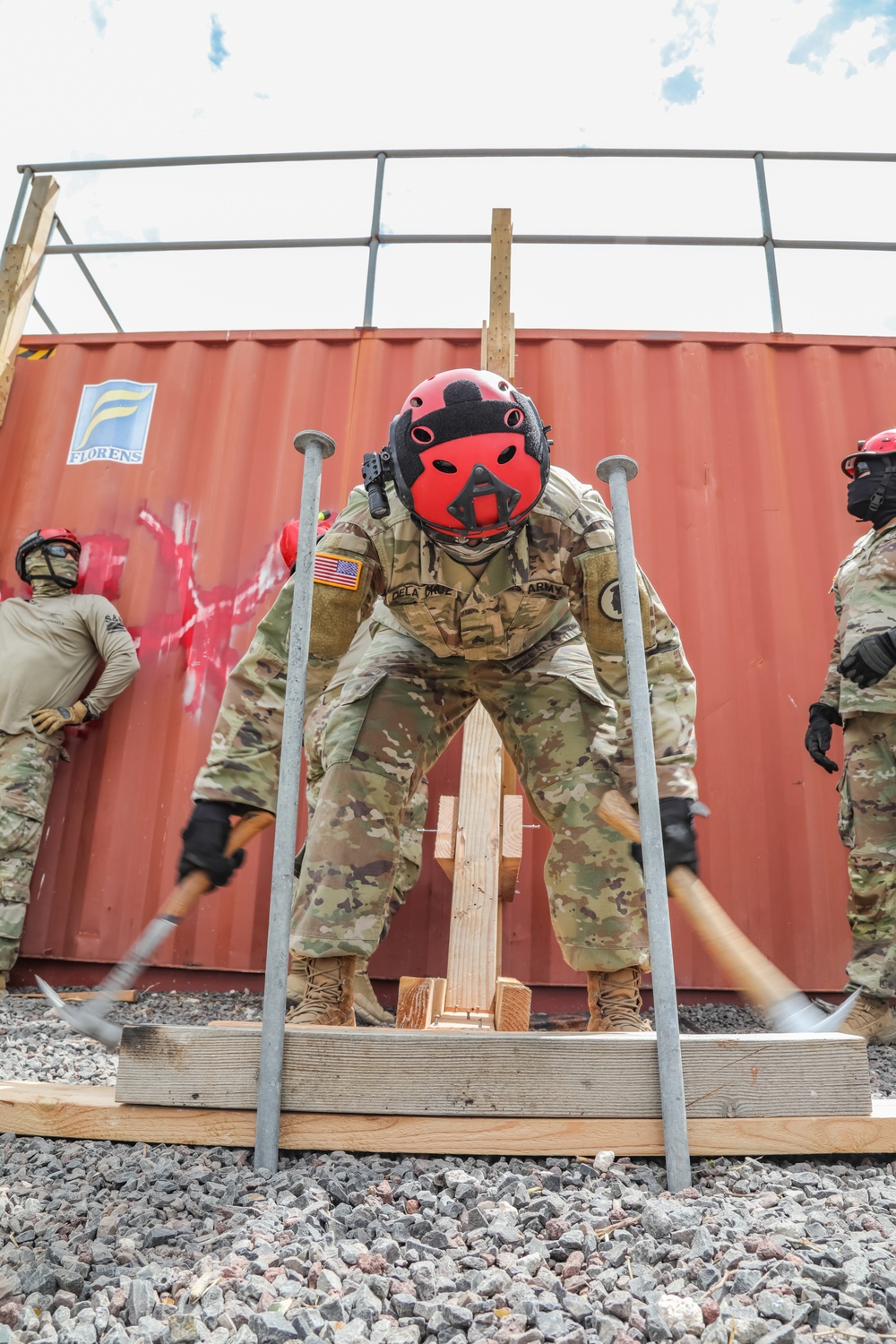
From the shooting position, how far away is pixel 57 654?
4629 millimetres

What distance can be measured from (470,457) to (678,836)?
1.04 m

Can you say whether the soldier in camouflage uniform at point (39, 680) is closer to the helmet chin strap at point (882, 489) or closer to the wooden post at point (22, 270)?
the wooden post at point (22, 270)

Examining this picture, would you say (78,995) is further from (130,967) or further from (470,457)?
(470,457)

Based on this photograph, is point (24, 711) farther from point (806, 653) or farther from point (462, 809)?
point (806, 653)

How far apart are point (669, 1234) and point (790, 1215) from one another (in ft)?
0.67

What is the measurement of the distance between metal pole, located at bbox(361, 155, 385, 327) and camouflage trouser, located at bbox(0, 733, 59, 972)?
311 centimetres

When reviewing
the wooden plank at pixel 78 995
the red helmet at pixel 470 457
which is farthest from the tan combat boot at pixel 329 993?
the wooden plank at pixel 78 995

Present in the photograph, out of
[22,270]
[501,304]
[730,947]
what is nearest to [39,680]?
[22,270]

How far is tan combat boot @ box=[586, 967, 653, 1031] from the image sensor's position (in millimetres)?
2350

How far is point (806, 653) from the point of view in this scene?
4457 millimetres

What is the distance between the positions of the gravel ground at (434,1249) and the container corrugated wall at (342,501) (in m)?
2.62

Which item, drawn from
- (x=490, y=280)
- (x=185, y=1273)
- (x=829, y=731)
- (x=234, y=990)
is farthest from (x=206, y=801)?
(x=490, y=280)

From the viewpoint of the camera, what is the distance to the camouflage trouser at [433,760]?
234cm

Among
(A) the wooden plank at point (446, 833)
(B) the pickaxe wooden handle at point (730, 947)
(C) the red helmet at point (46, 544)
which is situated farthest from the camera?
(C) the red helmet at point (46, 544)
